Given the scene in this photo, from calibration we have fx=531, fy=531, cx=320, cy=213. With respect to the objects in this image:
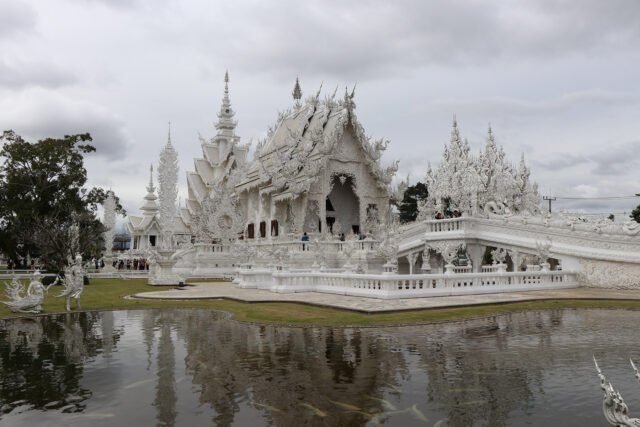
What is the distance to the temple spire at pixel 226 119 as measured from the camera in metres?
51.9

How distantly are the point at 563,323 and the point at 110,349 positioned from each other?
9191 mm

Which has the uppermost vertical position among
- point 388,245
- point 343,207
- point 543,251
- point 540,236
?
point 343,207

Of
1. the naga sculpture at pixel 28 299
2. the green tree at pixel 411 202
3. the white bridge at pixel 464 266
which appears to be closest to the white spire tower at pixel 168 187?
the white bridge at pixel 464 266

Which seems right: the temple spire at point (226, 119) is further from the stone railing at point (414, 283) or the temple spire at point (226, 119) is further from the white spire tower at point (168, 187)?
the stone railing at point (414, 283)

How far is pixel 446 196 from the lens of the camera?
42.9m

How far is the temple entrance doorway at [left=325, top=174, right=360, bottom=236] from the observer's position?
118 feet

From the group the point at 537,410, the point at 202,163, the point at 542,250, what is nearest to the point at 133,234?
the point at 202,163

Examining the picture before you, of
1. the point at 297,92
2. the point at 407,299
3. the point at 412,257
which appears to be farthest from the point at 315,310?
the point at 297,92

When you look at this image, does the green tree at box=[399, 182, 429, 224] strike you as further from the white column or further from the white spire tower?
the white spire tower

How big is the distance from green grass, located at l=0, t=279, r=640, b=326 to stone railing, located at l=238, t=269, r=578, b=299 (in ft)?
6.87

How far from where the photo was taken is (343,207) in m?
36.5

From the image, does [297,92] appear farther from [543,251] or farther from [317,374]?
[317,374]

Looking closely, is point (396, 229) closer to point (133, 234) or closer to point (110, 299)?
point (110, 299)

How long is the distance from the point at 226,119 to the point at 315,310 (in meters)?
41.5
